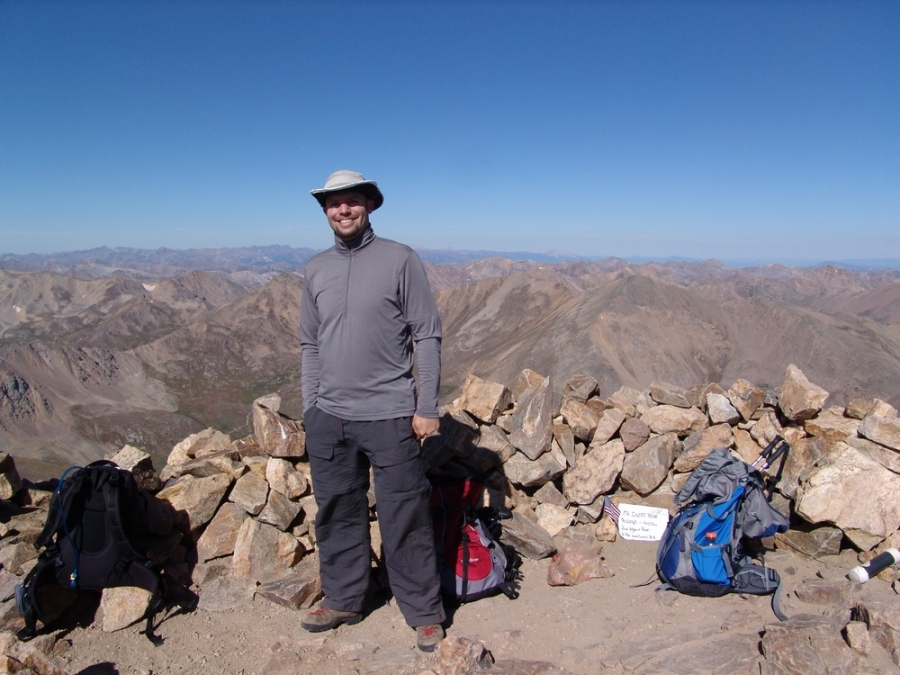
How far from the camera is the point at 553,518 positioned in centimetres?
551

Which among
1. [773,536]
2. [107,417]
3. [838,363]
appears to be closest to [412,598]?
[773,536]

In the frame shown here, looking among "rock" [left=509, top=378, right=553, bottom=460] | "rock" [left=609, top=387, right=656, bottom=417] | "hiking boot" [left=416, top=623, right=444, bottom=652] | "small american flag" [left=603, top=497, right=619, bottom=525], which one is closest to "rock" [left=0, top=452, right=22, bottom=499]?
"hiking boot" [left=416, top=623, right=444, bottom=652]

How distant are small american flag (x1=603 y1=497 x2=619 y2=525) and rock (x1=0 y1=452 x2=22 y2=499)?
18.9 ft

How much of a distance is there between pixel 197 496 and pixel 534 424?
3.49 m

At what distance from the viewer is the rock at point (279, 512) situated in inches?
189

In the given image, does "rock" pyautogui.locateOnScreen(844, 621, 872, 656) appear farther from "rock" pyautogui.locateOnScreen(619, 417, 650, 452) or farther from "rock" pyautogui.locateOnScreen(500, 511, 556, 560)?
"rock" pyautogui.locateOnScreen(619, 417, 650, 452)

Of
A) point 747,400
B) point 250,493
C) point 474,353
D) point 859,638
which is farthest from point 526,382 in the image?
point 474,353

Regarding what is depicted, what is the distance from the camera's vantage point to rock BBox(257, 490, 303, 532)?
480 centimetres

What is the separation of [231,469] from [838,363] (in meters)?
57.7

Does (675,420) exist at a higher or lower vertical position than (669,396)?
lower

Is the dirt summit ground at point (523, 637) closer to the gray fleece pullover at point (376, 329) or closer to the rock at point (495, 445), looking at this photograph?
the rock at point (495, 445)

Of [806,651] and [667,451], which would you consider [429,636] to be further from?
[667,451]

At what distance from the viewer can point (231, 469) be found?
5191 millimetres

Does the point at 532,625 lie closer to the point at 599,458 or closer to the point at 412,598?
the point at 412,598
